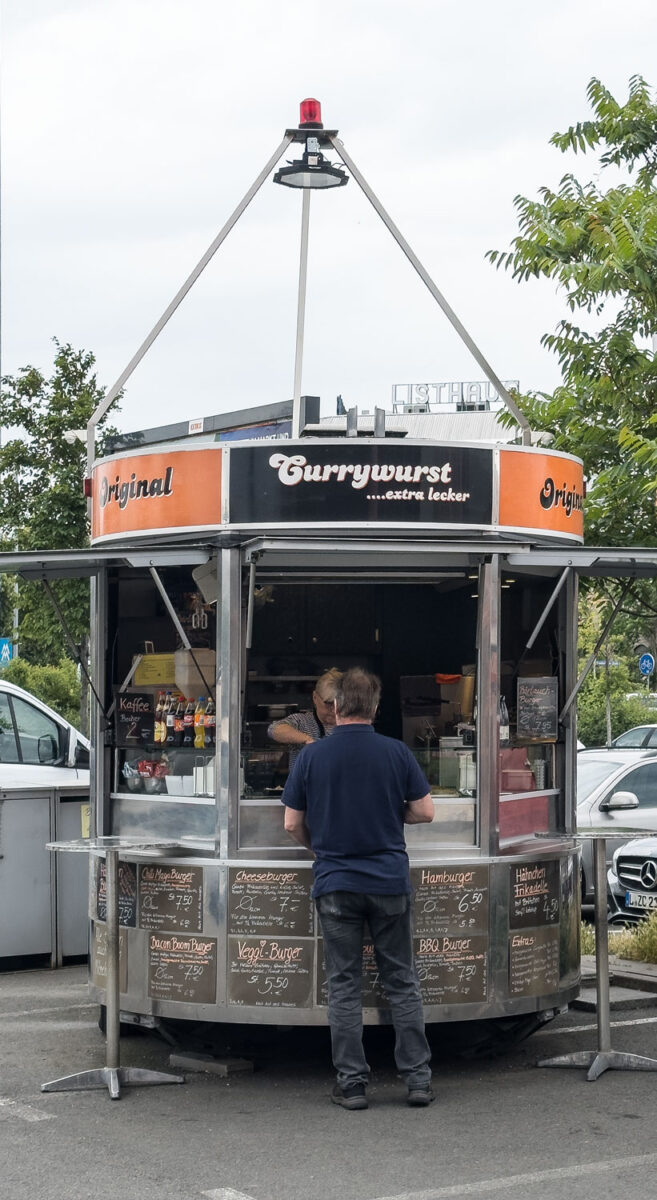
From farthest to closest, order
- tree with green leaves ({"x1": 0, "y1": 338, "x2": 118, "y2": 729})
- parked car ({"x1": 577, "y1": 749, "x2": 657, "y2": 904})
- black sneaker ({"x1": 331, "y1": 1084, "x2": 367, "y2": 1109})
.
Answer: tree with green leaves ({"x1": 0, "y1": 338, "x2": 118, "y2": 729}) → parked car ({"x1": 577, "y1": 749, "x2": 657, "y2": 904}) → black sneaker ({"x1": 331, "y1": 1084, "x2": 367, "y2": 1109})

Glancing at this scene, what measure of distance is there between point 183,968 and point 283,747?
1296 mm

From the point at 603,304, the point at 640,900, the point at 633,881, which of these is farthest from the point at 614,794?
the point at 603,304

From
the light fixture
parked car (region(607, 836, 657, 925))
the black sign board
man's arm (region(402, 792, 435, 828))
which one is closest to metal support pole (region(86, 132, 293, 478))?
the light fixture

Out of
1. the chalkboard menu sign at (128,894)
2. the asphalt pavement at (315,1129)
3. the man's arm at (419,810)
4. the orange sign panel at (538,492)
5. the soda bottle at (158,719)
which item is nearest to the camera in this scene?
the asphalt pavement at (315,1129)

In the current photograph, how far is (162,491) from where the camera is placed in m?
8.09

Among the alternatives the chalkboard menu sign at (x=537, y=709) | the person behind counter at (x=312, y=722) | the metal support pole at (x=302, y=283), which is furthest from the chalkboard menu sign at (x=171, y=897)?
the metal support pole at (x=302, y=283)

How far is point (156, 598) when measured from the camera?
905cm

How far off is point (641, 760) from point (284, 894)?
7.42 meters

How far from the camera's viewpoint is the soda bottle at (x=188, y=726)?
27.3ft

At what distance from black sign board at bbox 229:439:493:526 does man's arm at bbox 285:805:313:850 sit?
149cm

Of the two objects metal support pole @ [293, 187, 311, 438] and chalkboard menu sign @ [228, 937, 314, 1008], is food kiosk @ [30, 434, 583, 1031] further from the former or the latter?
metal support pole @ [293, 187, 311, 438]

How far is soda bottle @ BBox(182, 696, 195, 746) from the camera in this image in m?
8.31

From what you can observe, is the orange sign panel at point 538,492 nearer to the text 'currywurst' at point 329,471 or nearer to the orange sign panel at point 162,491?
the text 'currywurst' at point 329,471

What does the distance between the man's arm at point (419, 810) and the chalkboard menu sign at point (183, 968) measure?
3.88 ft
